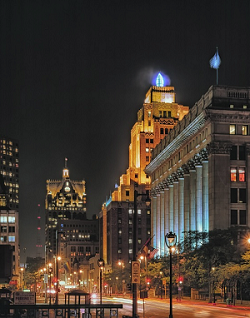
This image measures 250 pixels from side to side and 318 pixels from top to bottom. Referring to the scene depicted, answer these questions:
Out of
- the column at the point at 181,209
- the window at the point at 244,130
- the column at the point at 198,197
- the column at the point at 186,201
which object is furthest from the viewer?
the column at the point at 181,209

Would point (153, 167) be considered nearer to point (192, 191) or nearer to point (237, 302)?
point (192, 191)

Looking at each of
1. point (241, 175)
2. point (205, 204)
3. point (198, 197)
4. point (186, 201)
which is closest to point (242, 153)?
point (241, 175)

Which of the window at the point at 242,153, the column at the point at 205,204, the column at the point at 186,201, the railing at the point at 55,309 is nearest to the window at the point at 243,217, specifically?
the column at the point at 205,204

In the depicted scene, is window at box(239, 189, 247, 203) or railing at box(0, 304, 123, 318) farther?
window at box(239, 189, 247, 203)

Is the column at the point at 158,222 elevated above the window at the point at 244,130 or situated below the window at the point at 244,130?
below

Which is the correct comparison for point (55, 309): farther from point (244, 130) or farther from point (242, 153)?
point (244, 130)

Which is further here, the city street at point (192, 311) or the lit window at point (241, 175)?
the lit window at point (241, 175)

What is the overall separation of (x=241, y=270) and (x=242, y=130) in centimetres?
3280

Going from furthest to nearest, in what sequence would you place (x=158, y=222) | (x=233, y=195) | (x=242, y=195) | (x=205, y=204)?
(x=158, y=222)
(x=205, y=204)
(x=242, y=195)
(x=233, y=195)

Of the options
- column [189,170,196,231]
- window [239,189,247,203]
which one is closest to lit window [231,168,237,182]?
window [239,189,247,203]

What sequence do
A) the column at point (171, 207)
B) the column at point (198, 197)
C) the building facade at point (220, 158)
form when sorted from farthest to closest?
the column at point (171, 207)
the column at point (198, 197)
the building facade at point (220, 158)

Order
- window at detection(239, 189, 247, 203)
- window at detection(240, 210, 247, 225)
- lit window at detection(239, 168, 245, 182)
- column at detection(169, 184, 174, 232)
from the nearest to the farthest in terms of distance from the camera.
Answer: window at detection(240, 210, 247, 225), window at detection(239, 189, 247, 203), lit window at detection(239, 168, 245, 182), column at detection(169, 184, 174, 232)

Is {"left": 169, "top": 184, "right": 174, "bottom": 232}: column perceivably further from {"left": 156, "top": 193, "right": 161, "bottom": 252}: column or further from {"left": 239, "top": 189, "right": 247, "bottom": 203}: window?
{"left": 239, "top": 189, "right": 247, "bottom": 203}: window

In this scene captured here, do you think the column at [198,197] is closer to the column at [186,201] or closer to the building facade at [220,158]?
the building facade at [220,158]
